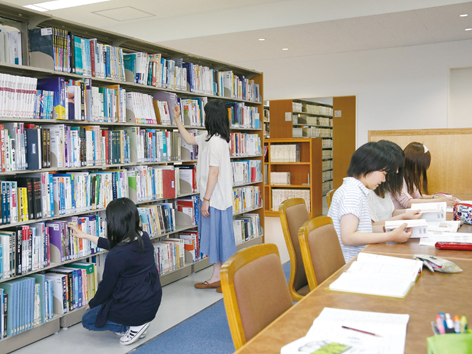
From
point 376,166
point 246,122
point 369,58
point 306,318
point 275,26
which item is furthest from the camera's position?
point 369,58

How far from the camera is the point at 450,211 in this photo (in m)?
3.41

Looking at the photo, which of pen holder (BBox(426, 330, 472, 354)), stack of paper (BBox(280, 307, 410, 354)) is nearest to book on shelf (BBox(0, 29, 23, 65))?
stack of paper (BBox(280, 307, 410, 354))

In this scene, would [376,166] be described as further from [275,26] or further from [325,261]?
[275,26]

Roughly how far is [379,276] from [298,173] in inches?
244

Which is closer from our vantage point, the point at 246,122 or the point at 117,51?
the point at 117,51

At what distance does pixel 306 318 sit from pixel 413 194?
117 inches

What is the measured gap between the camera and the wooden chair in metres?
2.45

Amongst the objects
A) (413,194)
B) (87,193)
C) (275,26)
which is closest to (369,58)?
(275,26)

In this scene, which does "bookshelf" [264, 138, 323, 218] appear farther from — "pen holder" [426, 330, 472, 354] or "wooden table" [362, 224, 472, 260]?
"pen holder" [426, 330, 472, 354]

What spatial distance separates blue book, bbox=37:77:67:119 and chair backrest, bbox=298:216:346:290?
73.9 inches

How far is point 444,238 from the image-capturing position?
91.0 inches

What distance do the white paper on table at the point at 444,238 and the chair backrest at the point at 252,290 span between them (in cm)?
105

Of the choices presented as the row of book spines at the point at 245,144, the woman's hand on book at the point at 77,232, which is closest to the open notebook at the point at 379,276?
the woman's hand on book at the point at 77,232

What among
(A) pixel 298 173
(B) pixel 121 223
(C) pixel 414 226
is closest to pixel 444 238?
(C) pixel 414 226
